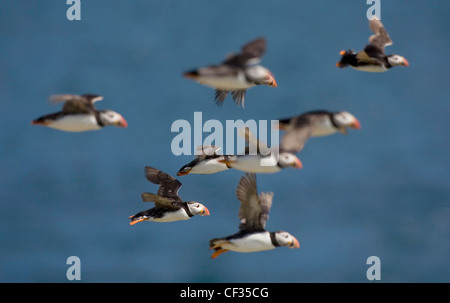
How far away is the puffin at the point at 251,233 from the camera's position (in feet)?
24.1

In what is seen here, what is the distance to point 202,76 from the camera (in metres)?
6.12

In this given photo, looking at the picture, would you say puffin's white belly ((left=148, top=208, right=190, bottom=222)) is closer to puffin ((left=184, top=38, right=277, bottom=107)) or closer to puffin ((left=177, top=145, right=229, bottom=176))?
puffin ((left=177, top=145, right=229, bottom=176))

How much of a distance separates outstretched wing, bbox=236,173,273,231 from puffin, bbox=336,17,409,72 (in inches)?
69.7

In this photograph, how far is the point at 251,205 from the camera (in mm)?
7430

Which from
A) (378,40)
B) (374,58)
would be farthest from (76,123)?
(378,40)

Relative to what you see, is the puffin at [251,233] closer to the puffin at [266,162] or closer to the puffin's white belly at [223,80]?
the puffin at [266,162]

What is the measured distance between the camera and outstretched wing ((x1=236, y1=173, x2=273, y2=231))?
24.3 ft

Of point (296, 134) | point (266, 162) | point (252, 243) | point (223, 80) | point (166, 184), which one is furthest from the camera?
point (166, 184)

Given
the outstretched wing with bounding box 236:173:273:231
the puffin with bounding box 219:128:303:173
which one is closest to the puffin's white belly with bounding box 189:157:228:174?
the outstretched wing with bounding box 236:173:273:231

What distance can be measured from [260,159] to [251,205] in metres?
0.74

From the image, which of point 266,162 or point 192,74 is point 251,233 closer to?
point 266,162

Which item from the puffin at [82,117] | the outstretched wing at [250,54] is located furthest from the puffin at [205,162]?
the outstretched wing at [250,54]

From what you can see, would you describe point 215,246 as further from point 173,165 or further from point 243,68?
point 173,165

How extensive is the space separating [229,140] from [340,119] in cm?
208
